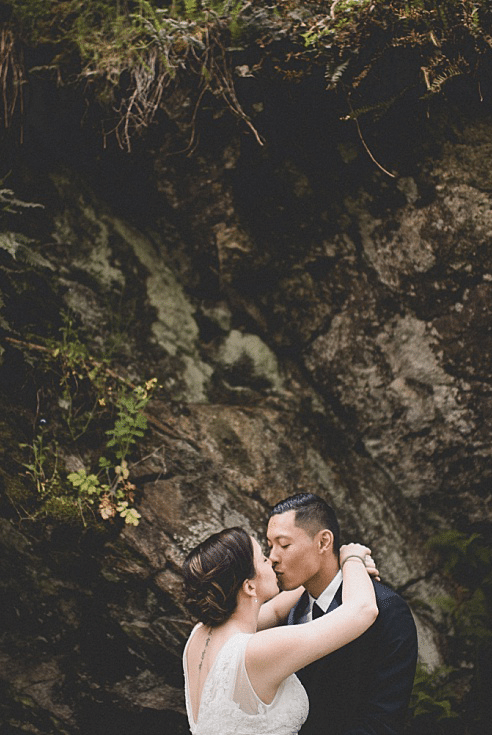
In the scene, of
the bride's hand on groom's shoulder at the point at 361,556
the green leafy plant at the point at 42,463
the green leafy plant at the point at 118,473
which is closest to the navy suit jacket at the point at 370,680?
the bride's hand on groom's shoulder at the point at 361,556

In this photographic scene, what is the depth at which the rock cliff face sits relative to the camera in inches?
180

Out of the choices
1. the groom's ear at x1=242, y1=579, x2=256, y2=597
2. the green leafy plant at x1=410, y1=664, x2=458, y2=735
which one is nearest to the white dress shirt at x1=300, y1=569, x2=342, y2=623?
the groom's ear at x1=242, y1=579, x2=256, y2=597

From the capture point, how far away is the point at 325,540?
323 centimetres

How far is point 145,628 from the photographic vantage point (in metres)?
3.99

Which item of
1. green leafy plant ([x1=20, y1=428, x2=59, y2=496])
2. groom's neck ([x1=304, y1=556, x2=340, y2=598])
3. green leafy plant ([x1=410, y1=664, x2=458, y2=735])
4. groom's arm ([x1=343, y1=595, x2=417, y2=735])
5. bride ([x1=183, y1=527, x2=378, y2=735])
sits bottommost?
green leafy plant ([x1=410, y1=664, x2=458, y2=735])

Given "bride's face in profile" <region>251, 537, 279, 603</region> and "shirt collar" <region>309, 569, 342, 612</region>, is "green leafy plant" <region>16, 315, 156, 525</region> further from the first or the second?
"shirt collar" <region>309, 569, 342, 612</region>

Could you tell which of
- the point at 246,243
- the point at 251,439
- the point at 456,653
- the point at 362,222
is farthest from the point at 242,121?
the point at 456,653

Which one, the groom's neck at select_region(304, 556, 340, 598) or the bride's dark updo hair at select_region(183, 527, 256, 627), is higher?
the bride's dark updo hair at select_region(183, 527, 256, 627)

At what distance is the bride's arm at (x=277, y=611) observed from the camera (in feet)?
11.6

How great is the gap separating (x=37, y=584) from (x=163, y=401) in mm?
1595

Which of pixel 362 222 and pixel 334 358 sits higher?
pixel 362 222

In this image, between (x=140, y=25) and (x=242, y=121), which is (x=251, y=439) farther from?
(x=140, y=25)

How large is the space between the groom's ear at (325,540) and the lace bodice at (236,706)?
26.0 inches

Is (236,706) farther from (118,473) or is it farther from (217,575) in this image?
(118,473)
